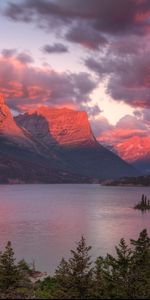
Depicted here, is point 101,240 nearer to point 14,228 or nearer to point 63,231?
point 63,231

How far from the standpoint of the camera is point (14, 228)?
174875 mm

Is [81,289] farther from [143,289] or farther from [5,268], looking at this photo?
[5,268]

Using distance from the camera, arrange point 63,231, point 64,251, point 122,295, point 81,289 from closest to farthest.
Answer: point 122,295 → point 81,289 → point 64,251 → point 63,231

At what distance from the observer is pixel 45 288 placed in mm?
71500

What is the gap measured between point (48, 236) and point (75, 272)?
97.4m

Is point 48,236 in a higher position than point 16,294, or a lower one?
higher

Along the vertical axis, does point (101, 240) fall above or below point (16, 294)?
above

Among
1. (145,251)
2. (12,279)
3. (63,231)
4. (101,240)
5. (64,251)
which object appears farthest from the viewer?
(63,231)

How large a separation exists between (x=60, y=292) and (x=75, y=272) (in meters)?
5.21

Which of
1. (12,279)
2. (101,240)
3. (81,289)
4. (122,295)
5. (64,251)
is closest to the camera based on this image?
(122,295)

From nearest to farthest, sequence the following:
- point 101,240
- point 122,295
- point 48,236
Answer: point 122,295
point 101,240
point 48,236

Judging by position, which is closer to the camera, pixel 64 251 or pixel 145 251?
pixel 145 251

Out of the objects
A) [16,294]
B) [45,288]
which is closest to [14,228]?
[45,288]

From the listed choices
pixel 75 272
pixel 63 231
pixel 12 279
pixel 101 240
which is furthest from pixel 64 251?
pixel 75 272
